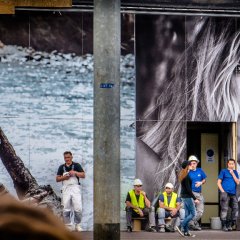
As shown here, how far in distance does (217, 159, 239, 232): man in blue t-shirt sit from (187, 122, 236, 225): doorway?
3.86ft

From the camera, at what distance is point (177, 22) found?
19.0m

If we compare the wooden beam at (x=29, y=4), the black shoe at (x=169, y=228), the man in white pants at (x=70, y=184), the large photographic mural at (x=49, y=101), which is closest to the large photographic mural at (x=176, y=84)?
the large photographic mural at (x=49, y=101)

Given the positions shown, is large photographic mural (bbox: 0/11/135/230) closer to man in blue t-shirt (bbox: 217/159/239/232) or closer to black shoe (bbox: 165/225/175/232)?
black shoe (bbox: 165/225/175/232)

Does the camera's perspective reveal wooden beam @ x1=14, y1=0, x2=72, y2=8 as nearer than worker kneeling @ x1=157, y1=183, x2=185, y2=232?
No

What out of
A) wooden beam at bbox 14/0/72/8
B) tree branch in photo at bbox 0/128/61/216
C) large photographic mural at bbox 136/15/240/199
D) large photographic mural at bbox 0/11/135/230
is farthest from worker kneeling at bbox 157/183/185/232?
wooden beam at bbox 14/0/72/8

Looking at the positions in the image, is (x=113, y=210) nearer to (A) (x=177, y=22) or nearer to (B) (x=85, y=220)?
(B) (x=85, y=220)

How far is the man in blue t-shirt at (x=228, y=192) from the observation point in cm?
1844

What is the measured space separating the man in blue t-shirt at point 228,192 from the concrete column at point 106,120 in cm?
659

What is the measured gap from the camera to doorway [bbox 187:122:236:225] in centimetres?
1969

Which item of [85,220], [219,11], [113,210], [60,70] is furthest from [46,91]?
[113,210]

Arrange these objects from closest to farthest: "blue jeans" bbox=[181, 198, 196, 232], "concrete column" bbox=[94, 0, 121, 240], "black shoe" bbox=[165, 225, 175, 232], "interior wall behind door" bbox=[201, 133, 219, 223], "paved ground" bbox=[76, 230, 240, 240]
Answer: "concrete column" bbox=[94, 0, 121, 240] → "paved ground" bbox=[76, 230, 240, 240] → "blue jeans" bbox=[181, 198, 196, 232] → "black shoe" bbox=[165, 225, 175, 232] → "interior wall behind door" bbox=[201, 133, 219, 223]

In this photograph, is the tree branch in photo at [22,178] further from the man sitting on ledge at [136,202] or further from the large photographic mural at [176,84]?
the large photographic mural at [176,84]

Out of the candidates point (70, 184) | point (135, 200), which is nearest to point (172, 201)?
point (135, 200)

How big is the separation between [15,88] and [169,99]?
346 cm
